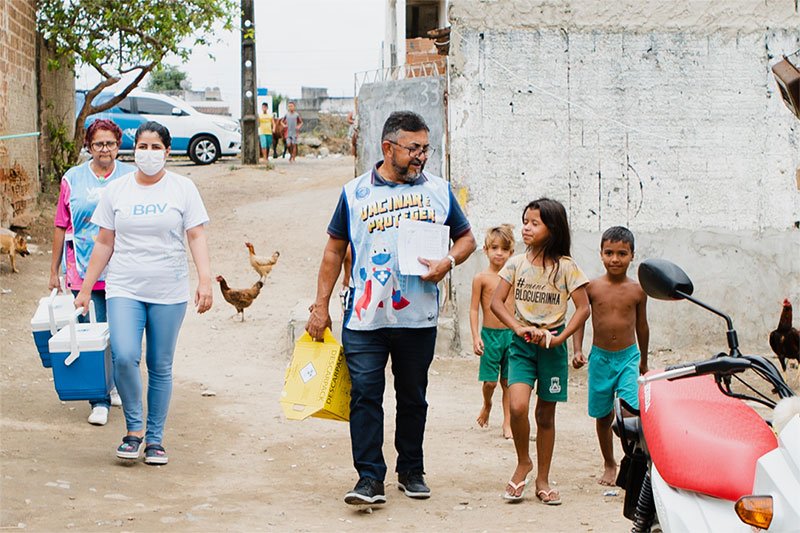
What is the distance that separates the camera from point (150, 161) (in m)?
6.30

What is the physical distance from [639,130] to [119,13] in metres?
9.00

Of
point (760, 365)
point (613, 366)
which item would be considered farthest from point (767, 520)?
point (613, 366)

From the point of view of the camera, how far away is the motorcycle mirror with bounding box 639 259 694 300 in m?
3.52

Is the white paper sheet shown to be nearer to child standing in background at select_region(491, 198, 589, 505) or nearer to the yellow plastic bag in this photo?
child standing in background at select_region(491, 198, 589, 505)

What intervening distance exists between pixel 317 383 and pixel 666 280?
2.69m

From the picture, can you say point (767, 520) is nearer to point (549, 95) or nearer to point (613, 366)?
point (613, 366)

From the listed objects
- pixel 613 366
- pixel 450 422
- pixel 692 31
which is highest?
pixel 692 31

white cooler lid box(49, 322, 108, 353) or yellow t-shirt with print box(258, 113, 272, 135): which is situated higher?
yellow t-shirt with print box(258, 113, 272, 135)

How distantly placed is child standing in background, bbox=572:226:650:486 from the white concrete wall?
3372mm

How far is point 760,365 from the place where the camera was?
126 inches

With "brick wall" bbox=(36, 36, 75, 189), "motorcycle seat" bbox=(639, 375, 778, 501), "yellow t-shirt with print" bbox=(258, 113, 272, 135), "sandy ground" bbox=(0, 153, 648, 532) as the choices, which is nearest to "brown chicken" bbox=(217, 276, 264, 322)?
"sandy ground" bbox=(0, 153, 648, 532)

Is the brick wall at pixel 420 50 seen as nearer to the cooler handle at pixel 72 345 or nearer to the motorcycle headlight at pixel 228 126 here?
the motorcycle headlight at pixel 228 126

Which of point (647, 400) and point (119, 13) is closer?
point (647, 400)

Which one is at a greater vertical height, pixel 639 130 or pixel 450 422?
pixel 639 130
